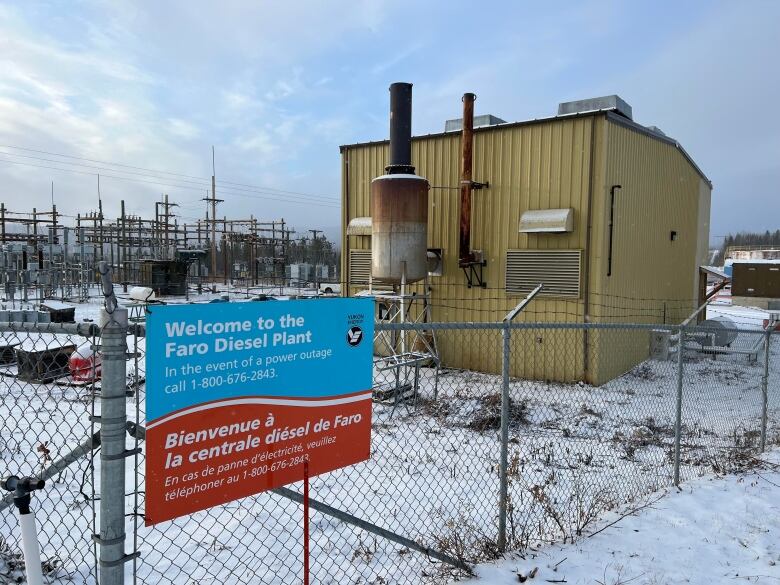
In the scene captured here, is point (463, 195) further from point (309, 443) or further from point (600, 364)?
point (309, 443)

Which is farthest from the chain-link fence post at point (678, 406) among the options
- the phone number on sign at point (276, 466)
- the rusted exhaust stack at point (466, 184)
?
the rusted exhaust stack at point (466, 184)

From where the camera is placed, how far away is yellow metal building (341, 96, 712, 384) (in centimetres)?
1184

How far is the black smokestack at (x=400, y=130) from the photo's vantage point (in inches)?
493

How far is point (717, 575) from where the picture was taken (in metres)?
3.84

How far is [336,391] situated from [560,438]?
5919 mm

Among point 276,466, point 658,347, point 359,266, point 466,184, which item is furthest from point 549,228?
point 276,466

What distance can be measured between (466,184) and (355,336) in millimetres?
10185

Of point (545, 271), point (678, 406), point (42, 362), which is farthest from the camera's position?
point (545, 271)

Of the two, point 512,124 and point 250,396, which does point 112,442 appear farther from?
point 512,124

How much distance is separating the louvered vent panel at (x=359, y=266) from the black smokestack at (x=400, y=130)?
10.5 feet

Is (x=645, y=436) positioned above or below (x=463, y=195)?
below

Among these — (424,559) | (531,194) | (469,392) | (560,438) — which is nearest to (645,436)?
(560,438)

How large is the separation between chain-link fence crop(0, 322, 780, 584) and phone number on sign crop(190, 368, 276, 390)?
326mm

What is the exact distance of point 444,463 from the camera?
265 inches
